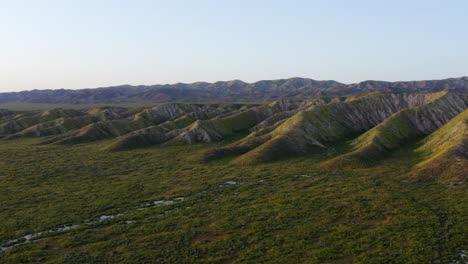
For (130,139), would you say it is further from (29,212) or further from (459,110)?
(459,110)

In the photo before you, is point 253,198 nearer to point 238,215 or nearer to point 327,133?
point 238,215

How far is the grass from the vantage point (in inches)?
1336

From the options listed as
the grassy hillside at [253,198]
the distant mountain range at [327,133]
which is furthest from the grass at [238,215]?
the distant mountain range at [327,133]

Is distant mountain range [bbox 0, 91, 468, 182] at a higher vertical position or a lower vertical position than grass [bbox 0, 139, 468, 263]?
higher

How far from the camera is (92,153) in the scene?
4131 inches

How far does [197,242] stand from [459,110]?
12937 centimetres

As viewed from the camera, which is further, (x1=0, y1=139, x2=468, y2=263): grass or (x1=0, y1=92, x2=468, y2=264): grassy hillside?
(x1=0, y1=92, x2=468, y2=264): grassy hillside

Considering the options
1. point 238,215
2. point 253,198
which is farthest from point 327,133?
point 238,215

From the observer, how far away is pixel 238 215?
45.6m

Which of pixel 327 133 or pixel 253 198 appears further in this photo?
pixel 327 133

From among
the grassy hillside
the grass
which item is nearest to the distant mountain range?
the grassy hillside

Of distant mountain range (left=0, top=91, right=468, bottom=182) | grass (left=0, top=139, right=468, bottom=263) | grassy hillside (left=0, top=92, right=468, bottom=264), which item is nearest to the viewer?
grass (left=0, top=139, right=468, bottom=263)

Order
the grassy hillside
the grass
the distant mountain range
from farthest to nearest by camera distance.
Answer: the distant mountain range < the grassy hillside < the grass

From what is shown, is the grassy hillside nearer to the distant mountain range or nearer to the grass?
the grass
